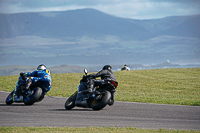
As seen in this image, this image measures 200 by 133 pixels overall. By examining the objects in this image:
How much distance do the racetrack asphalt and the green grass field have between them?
851 millimetres

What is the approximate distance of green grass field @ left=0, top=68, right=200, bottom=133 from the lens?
10.3m

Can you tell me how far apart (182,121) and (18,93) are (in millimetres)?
7560

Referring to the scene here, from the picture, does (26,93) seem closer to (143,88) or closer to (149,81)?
(143,88)

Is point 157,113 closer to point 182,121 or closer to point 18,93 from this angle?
point 182,121

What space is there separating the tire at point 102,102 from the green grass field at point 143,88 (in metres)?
1.78

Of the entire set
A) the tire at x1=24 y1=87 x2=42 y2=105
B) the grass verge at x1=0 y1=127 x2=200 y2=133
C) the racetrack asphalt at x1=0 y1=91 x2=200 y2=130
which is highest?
the tire at x1=24 y1=87 x2=42 y2=105

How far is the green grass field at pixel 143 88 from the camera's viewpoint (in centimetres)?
1027

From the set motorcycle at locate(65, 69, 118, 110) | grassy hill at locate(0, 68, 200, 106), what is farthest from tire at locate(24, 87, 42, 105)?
grassy hill at locate(0, 68, 200, 106)

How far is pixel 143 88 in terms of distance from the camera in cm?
3008

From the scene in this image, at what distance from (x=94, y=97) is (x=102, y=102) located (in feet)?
1.64

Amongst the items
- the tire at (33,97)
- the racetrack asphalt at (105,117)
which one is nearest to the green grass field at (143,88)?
the racetrack asphalt at (105,117)

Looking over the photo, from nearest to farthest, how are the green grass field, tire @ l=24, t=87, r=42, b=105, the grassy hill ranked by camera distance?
1. the green grass field
2. tire @ l=24, t=87, r=42, b=105
3. the grassy hill

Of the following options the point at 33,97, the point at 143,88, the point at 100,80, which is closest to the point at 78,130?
the point at 100,80

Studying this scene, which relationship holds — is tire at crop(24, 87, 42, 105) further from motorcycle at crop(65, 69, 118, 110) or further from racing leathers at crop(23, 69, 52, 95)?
motorcycle at crop(65, 69, 118, 110)
